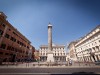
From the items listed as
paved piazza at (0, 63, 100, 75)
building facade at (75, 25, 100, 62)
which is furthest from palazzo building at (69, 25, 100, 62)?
paved piazza at (0, 63, 100, 75)

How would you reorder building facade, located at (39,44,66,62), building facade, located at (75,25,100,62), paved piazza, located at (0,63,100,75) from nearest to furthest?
1. paved piazza, located at (0,63,100,75)
2. building facade, located at (75,25,100,62)
3. building facade, located at (39,44,66,62)

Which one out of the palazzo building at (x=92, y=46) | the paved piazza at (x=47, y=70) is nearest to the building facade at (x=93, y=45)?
the palazzo building at (x=92, y=46)

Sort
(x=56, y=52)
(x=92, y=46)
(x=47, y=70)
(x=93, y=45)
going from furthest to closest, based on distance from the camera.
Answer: (x=56, y=52), (x=92, y=46), (x=93, y=45), (x=47, y=70)

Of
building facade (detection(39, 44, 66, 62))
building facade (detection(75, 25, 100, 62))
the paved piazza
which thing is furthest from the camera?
building facade (detection(39, 44, 66, 62))

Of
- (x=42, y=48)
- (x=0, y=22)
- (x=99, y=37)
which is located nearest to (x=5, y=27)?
(x=0, y=22)

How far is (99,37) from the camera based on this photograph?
124 feet

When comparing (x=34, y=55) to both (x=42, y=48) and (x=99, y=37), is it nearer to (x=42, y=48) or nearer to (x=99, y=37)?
(x=42, y=48)

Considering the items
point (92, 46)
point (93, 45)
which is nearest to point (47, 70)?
point (93, 45)

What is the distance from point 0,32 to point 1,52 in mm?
7129

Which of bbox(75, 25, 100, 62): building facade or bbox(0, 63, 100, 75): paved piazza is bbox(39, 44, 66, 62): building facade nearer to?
bbox(75, 25, 100, 62): building facade

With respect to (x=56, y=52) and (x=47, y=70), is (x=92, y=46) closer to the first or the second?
(x=47, y=70)

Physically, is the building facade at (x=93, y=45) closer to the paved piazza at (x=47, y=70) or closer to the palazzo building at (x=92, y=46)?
the palazzo building at (x=92, y=46)

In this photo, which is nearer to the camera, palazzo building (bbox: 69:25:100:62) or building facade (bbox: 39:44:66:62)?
palazzo building (bbox: 69:25:100:62)

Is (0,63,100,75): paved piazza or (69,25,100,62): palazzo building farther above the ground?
(69,25,100,62): palazzo building
